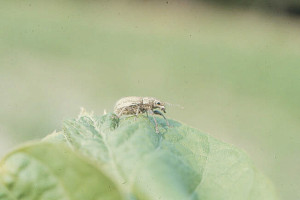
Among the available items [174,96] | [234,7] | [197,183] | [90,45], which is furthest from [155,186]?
[234,7]

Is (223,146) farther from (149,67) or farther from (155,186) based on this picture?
(149,67)

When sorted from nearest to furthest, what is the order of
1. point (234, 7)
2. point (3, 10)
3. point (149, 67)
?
point (149, 67) → point (3, 10) → point (234, 7)

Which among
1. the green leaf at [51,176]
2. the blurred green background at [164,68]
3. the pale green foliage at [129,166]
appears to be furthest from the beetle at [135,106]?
the blurred green background at [164,68]

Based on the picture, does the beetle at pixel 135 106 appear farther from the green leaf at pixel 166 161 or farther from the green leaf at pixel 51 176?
the green leaf at pixel 51 176

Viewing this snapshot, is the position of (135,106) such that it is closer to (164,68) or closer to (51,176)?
(51,176)

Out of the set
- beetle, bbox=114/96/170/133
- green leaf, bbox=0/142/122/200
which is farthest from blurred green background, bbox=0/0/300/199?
green leaf, bbox=0/142/122/200

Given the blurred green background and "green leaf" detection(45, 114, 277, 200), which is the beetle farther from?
the blurred green background

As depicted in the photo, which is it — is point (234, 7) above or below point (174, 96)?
above
